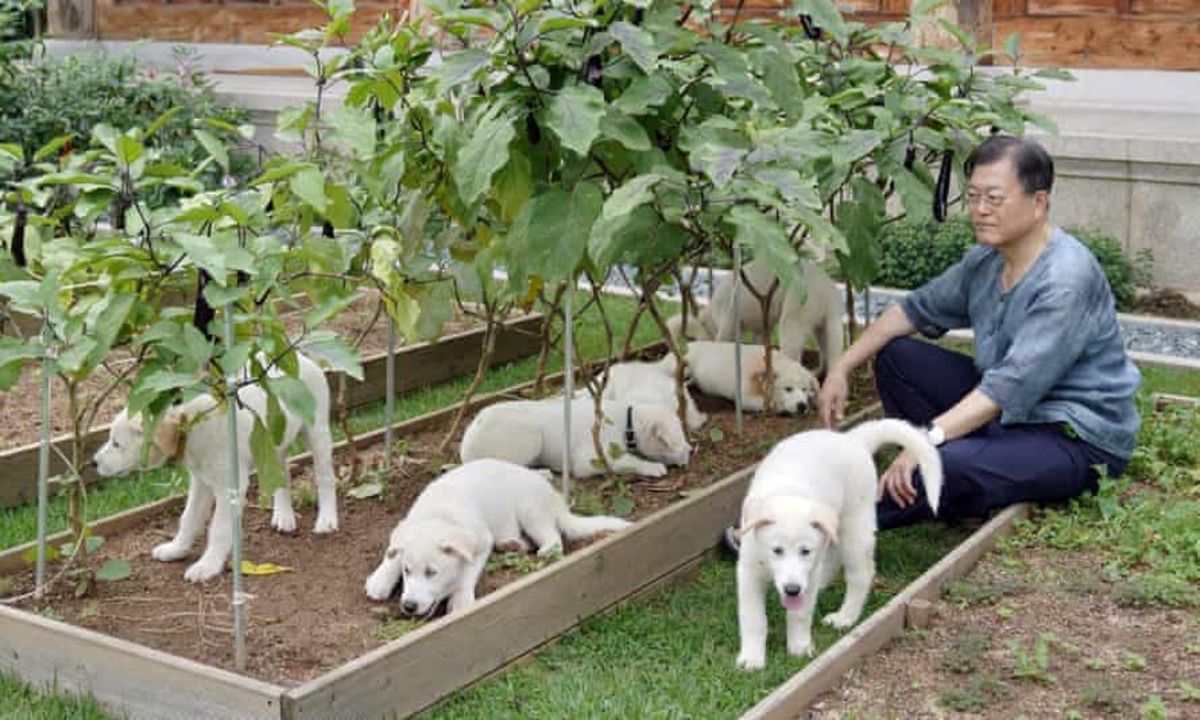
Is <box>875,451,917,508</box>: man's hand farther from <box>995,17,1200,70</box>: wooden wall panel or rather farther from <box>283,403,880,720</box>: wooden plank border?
<box>995,17,1200,70</box>: wooden wall panel

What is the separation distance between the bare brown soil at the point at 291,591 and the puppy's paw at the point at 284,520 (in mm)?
30

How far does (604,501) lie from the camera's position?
5246 millimetres

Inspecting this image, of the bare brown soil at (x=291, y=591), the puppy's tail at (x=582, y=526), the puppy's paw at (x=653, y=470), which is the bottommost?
the bare brown soil at (x=291, y=591)

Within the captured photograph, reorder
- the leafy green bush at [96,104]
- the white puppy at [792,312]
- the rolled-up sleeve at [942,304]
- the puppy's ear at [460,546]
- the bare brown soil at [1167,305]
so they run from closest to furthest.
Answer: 1. the puppy's ear at [460,546]
2. the rolled-up sleeve at [942,304]
3. the white puppy at [792,312]
4. the bare brown soil at [1167,305]
5. the leafy green bush at [96,104]

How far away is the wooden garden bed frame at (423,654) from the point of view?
3.65m

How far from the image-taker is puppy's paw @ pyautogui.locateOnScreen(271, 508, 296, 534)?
194 inches

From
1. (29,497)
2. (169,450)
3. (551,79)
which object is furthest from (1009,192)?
(29,497)

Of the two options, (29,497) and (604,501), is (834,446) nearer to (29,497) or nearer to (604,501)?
(604,501)

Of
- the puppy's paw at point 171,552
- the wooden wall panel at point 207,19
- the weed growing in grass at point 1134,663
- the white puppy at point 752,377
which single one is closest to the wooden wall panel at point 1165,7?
the white puppy at point 752,377

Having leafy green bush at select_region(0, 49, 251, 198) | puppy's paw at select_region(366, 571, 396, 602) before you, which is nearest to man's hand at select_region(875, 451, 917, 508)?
puppy's paw at select_region(366, 571, 396, 602)

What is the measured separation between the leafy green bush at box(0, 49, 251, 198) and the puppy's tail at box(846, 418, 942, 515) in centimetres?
707

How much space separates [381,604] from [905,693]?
4.86ft

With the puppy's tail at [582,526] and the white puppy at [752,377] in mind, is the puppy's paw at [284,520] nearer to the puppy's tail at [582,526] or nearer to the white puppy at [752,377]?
the puppy's tail at [582,526]

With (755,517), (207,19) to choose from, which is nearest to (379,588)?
(755,517)
